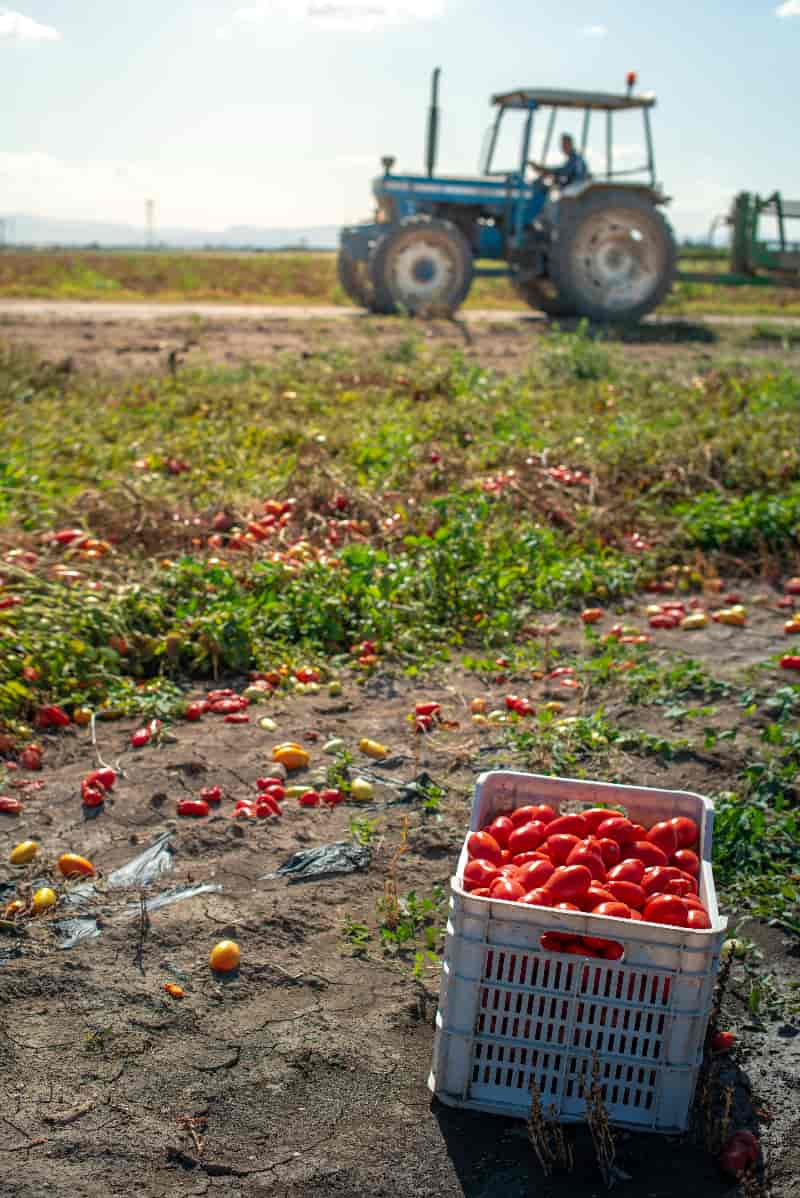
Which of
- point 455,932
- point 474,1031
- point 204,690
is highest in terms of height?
point 455,932

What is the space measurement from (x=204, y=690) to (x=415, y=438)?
4095 millimetres

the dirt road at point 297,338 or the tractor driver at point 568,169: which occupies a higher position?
the tractor driver at point 568,169

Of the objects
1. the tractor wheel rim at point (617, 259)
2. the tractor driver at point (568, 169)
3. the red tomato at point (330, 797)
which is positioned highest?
the tractor driver at point (568, 169)

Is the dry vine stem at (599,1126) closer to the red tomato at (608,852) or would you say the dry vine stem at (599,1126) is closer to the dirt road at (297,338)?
the red tomato at (608,852)

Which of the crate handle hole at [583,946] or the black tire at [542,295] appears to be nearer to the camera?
the crate handle hole at [583,946]

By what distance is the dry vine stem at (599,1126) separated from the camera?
245 centimetres

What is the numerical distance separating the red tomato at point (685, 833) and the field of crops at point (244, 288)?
64.7 ft

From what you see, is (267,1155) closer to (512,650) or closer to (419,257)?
(512,650)

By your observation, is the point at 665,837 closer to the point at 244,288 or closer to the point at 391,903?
the point at 391,903

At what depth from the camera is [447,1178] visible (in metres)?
2.49

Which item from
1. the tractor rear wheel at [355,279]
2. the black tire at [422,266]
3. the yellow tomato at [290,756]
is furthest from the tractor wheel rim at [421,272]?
the yellow tomato at [290,756]

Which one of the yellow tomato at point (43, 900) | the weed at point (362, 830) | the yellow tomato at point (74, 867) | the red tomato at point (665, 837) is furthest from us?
the weed at point (362, 830)

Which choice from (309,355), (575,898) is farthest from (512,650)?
(309,355)

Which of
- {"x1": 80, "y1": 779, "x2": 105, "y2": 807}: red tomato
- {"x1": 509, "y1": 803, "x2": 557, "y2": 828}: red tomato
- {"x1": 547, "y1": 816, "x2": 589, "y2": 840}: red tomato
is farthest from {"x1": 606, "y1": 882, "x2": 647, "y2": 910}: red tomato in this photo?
{"x1": 80, "y1": 779, "x2": 105, "y2": 807}: red tomato
